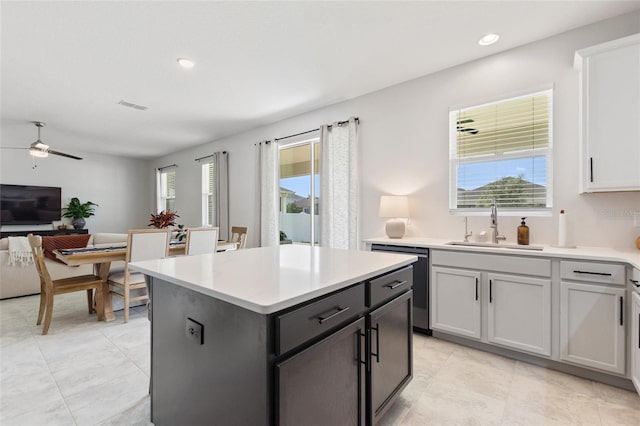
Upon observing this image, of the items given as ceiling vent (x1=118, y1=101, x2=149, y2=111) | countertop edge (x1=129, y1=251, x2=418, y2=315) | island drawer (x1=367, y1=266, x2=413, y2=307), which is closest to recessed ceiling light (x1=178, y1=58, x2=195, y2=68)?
ceiling vent (x1=118, y1=101, x2=149, y2=111)

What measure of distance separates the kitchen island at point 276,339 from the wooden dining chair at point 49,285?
2.28 meters

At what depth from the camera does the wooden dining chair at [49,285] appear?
9.66ft

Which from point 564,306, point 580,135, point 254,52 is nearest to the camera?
point 564,306

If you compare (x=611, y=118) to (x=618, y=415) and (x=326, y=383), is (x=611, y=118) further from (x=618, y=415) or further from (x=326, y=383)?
(x=326, y=383)

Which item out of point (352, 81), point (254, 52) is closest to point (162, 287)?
point (254, 52)

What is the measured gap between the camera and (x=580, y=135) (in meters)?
2.36

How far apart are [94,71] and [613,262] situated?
487 centimetres

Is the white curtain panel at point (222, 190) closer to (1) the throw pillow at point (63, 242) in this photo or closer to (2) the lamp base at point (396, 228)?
(1) the throw pillow at point (63, 242)

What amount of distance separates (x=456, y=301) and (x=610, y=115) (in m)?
1.80

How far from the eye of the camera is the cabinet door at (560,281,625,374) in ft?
6.44

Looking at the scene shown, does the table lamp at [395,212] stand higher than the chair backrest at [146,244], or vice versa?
the table lamp at [395,212]

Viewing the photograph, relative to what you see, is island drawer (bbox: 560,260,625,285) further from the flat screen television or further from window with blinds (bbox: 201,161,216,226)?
the flat screen television

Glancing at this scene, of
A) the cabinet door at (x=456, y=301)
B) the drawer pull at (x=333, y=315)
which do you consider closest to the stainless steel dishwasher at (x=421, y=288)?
the cabinet door at (x=456, y=301)

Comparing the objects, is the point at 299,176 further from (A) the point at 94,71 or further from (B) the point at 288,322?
(B) the point at 288,322
